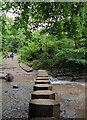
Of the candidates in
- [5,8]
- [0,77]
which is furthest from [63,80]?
[5,8]

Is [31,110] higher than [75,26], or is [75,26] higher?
[75,26]

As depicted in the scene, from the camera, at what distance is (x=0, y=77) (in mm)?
8539

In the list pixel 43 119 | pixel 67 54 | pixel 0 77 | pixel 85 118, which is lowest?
pixel 85 118

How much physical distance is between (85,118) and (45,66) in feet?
32.6

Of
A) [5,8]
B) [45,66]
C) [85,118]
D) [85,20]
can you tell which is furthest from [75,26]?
[45,66]

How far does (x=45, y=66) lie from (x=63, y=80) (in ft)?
10.0

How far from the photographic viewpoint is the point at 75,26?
3176 mm

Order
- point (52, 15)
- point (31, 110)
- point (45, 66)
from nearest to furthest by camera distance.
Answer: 1. point (31, 110)
2. point (52, 15)
3. point (45, 66)

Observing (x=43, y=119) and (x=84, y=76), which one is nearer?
(x=43, y=119)

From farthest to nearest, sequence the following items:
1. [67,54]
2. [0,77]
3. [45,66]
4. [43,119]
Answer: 1. [45,66]
2. [67,54]
3. [0,77]
4. [43,119]

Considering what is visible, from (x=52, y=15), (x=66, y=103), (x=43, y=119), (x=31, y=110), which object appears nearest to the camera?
(x=43, y=119)

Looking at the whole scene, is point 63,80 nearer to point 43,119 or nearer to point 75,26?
point 75,26

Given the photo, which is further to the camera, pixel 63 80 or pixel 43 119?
pixel 63 80

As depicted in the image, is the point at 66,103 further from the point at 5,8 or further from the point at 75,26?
the point at 5,8
